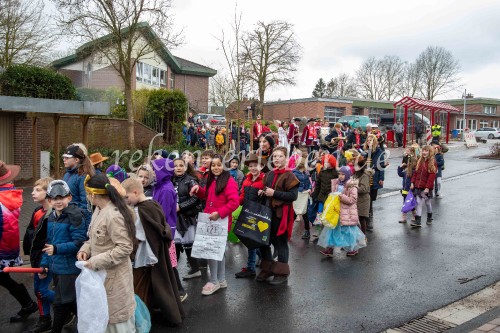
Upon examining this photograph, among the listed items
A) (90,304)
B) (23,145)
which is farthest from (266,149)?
(23,145)

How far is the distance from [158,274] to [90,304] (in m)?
1.14

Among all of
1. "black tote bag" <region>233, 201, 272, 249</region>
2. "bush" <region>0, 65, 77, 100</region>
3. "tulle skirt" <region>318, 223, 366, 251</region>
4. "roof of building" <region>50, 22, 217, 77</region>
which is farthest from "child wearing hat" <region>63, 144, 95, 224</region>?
"roof of building" <region>50, 22, 217, 77</region>

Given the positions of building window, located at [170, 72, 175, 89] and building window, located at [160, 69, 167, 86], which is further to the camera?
building window, located at [170, 72, 175, 89]

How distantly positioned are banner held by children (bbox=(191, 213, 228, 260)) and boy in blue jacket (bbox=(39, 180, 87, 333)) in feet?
6.21

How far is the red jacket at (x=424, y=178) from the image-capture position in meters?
9.95

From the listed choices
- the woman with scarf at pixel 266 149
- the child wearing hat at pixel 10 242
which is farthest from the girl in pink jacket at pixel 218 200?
the child wearing hat at pixel 10 242

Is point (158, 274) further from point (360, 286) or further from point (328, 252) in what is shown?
point (328, 252)

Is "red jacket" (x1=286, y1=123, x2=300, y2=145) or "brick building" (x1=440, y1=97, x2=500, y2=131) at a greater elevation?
"brick building" (x1=440, y1=97, x2=500, y2=131)

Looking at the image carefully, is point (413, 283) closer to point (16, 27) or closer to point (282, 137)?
point (282, 137)

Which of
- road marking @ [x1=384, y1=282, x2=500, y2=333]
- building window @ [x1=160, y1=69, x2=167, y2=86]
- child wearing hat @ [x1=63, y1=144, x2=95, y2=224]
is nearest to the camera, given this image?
road marking @ [x1=384, y1=282, x2=500, y2=333]

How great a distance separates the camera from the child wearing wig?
9961 millimetres

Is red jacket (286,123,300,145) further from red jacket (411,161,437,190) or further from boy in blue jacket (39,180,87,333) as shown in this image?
boy in blue jacket (39,180,87,333)

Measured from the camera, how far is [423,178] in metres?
10.0

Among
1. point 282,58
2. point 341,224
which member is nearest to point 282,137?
point 341,224
